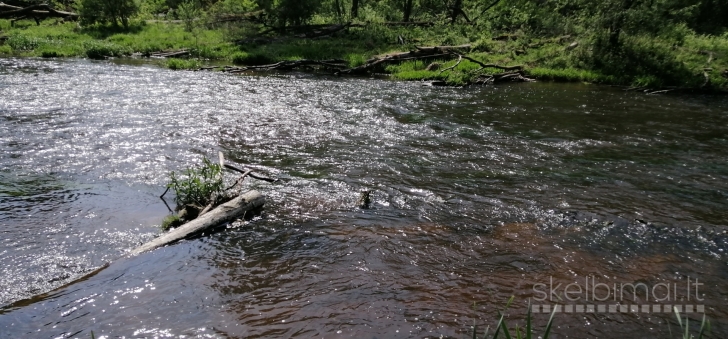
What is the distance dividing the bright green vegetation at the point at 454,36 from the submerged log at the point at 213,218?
17.6 meters

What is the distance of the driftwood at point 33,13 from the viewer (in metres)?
44.9

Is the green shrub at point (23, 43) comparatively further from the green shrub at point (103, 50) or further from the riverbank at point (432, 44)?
the green shrub at point (103, 50)

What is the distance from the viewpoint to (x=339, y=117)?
16.6 metres

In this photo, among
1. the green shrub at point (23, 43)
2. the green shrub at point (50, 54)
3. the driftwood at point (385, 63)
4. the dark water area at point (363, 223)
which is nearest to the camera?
the dark water area at point (363, 223)

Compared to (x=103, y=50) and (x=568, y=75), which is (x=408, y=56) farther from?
Answer: (x=103, y=50)

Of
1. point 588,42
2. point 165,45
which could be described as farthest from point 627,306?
point 165,45

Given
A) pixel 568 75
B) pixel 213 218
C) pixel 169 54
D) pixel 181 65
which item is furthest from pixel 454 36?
pixel 213 218

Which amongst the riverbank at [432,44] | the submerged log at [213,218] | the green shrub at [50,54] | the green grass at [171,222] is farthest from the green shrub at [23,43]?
the submerged log at [213,218]

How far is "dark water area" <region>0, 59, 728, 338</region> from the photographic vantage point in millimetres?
5699

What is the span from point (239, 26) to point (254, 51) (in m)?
8.64

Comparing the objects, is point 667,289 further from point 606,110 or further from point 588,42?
point 588,42

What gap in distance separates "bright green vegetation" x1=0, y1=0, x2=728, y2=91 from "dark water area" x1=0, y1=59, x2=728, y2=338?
9849 millimetres

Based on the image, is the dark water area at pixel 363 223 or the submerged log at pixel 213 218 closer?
the dark water area at pixel 363 223

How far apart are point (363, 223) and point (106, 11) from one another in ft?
139
